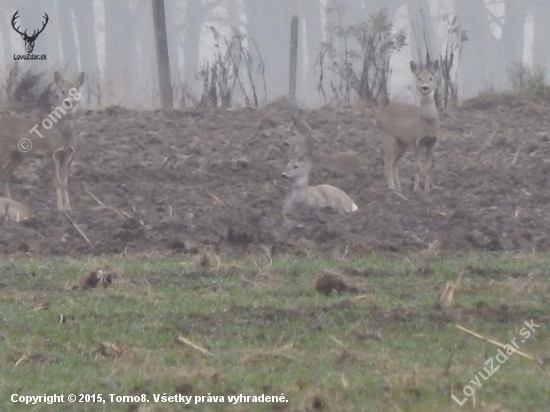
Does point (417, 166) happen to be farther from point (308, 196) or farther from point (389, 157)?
point (308, 196)

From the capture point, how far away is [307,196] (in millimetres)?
15258

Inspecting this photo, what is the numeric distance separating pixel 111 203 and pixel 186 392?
8.20 meters

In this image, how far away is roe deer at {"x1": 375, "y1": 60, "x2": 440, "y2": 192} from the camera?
16938 mm

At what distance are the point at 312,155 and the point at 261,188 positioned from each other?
32.2 inches

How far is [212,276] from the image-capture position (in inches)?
443

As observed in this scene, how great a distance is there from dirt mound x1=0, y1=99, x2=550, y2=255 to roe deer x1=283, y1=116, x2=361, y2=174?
0.64 feet

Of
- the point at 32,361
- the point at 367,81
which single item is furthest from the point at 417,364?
the point at 367,81

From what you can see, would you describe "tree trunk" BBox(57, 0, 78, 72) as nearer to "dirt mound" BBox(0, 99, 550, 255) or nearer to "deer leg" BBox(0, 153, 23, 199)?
"dirt mound" BBox(0, 99, 550, 255)

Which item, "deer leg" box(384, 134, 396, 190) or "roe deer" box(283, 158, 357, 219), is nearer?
"roe deer" box(283, 158, 357, 219)

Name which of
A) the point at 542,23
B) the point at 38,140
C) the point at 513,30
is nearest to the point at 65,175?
the point at 38,140

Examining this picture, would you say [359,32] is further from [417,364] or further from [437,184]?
[417,364]

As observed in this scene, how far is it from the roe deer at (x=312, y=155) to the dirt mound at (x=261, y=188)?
0.19 m

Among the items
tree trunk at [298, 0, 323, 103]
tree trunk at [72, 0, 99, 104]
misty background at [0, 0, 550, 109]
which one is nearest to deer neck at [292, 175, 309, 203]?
misty background at [0, 0, 550, 109]

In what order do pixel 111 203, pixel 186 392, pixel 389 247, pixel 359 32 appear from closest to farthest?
pixel 186 392 → pixel 389 247 → pixel 111 203 → pixel 359 32
